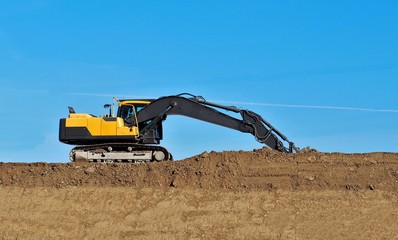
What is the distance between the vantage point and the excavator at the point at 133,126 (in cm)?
2006

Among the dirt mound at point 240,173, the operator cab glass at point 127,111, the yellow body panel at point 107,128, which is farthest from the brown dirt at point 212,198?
the operator cab glass at point 127,111

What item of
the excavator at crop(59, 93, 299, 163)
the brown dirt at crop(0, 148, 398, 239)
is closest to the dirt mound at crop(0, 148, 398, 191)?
the brown dirt at crop(0, 148, 398, 239)

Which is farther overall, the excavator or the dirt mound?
the excavator

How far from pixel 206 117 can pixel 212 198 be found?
13.0 feet

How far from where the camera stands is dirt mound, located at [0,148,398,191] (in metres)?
17.0

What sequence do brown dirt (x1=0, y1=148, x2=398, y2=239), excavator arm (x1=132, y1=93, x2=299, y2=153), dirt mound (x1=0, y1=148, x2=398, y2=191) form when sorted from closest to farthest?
brown dirt (x1=0, y1=148, x2=398, y2=239), dirt mound (x1=0, y1=148, x2=398, y2=191), excavator arm (x1=132, y1=93, x2=299, y2=153)

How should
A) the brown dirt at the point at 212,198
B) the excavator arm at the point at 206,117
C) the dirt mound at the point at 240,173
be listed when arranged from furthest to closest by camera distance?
the excavator arm at the point at 206,117, the dirt mound at the point at 240,173, the brown dirt at the point at 212,198

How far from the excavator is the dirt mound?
1.80 m

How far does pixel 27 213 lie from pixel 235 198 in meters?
5.44

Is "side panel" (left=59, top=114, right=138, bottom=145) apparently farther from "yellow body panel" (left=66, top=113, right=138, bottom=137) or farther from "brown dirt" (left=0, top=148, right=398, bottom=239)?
"brown dirt" (left=0, top=148, right=398, bottom=239)

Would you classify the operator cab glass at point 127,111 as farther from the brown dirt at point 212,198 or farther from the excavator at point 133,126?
the brown dirt at point 212,198

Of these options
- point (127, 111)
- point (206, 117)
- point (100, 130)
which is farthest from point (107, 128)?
point (206, 117)

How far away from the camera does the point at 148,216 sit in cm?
1619

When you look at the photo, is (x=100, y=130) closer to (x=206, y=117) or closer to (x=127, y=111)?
(x=127, y=111)
